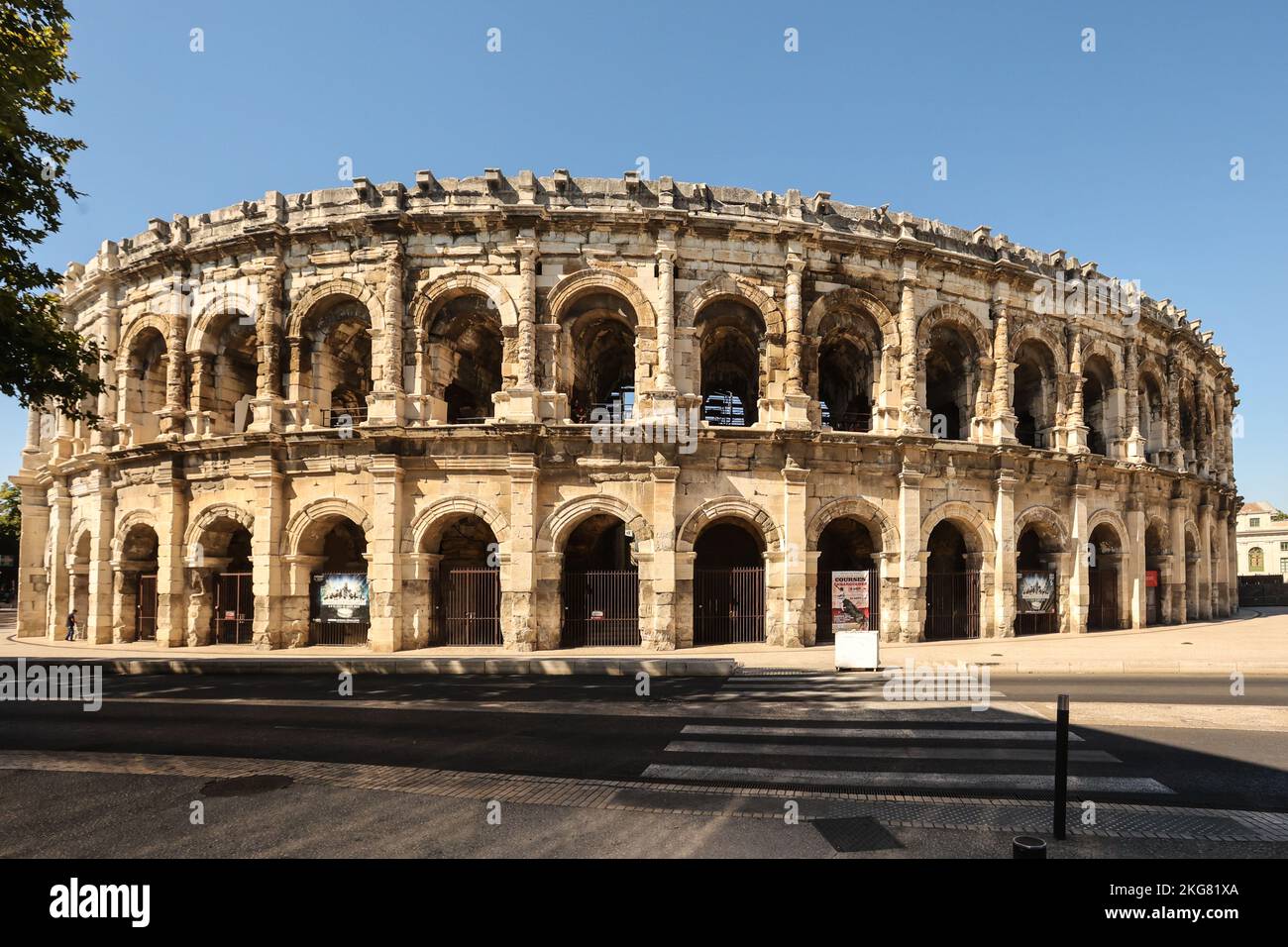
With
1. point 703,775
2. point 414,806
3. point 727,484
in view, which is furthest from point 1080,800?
point 727,484

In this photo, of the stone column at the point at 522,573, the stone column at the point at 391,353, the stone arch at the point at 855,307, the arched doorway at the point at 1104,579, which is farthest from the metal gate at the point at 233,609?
the arched doorway at the point at 1104,579

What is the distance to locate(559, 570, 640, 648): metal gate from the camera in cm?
1684

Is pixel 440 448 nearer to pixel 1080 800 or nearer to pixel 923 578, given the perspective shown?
pixel 923 578

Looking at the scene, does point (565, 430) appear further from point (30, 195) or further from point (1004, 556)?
point (1004, 556)

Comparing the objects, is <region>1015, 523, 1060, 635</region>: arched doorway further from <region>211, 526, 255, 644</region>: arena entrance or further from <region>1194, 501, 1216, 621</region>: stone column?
Answer: <region>211, 526, 255, 644</region>: arena entrance

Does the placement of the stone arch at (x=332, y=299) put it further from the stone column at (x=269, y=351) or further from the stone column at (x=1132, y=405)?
the stone column at (x=1132, y=405)

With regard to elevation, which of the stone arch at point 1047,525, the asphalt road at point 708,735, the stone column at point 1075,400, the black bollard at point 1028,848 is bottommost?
the asphalt road at point 708,735

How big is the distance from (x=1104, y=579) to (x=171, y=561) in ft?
93.7

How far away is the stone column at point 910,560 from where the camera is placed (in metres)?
17.1

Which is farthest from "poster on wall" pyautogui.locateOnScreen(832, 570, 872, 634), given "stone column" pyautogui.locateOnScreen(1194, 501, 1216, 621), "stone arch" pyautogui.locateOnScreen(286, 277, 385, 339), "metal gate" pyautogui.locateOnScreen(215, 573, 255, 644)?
"stone column" pyautogui.locateOnScreen(1194, 501, 1216, 621)

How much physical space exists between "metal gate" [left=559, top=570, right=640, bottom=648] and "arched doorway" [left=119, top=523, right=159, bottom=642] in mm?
12311

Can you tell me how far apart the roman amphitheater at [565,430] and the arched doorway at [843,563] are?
117mm
